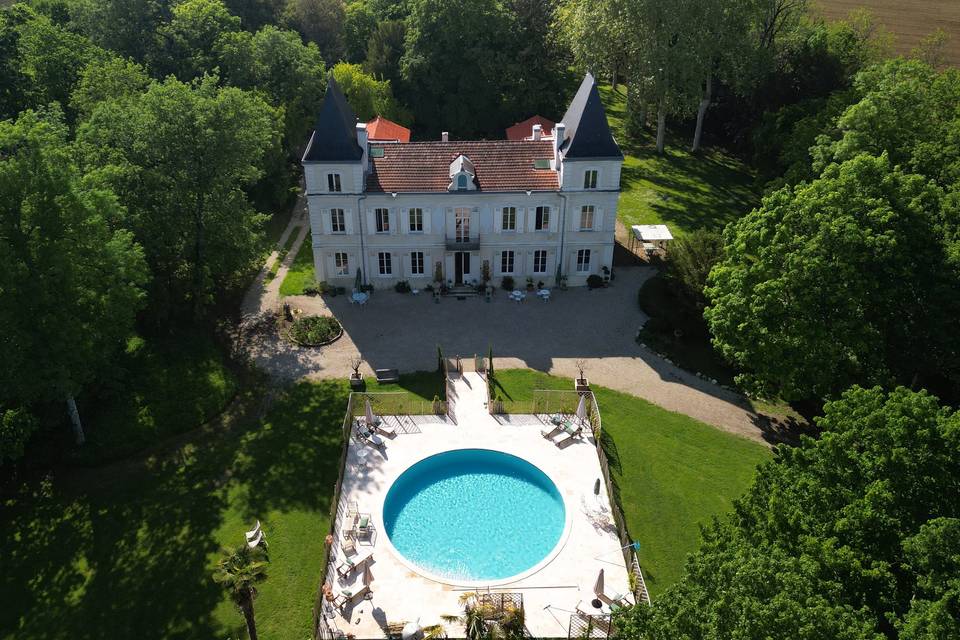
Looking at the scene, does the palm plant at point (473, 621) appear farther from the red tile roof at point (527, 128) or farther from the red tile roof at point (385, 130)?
the red tile roof at point (527, 128)

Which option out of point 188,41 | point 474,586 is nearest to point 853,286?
point 474,586

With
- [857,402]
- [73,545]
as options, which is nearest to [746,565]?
[857,402]

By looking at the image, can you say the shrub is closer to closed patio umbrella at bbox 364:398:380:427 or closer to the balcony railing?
closed patio umbrella at bbox 364:398:380:427

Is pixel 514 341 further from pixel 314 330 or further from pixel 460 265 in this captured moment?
pixel 314 330

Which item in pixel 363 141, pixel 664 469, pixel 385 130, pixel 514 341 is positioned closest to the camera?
pixel 664 469

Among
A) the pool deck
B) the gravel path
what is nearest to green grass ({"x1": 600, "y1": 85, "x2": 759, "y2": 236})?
the gravel path

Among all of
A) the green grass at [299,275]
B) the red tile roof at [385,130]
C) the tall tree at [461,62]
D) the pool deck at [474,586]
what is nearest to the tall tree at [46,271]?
the pool deck at [474,586]
